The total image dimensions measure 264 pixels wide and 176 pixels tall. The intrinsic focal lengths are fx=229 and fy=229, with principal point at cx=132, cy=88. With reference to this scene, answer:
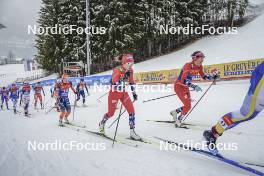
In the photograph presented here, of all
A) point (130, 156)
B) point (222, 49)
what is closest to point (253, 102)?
point (130, 156)

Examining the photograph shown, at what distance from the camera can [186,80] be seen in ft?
22.6

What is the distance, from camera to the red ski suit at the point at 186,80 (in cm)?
676

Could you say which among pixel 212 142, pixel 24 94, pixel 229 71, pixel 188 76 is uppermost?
pixel 229 71

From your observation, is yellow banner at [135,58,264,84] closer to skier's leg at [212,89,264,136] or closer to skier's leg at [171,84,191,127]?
skier's leg at [171,84,191,127]

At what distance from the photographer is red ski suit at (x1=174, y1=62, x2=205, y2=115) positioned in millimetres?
6762

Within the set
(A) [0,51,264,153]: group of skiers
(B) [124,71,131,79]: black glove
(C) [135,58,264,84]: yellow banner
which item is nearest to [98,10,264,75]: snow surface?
(C) [135,58,264,84]: yellow banner

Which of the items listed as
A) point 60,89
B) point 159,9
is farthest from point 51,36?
point 60,89

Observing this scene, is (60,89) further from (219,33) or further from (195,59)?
(219,33)

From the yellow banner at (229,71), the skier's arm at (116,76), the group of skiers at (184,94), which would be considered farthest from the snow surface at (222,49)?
the skier's arm at (116,76)

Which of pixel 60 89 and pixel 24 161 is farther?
pixel 60 89

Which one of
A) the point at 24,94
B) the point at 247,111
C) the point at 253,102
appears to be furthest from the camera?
the point at 24,94

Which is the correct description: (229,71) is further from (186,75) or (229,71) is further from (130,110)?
(130,110)

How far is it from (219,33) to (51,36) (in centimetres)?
2657

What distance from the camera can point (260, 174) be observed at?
3.52 metres
